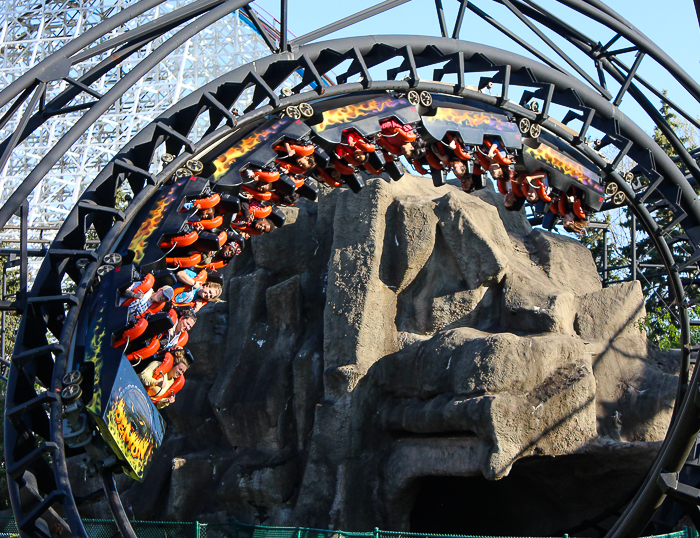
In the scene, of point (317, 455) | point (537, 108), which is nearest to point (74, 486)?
point (317, 455)

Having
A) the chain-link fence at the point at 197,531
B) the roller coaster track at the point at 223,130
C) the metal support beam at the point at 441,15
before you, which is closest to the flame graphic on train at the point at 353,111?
the roller coaster track at the point at 223,130

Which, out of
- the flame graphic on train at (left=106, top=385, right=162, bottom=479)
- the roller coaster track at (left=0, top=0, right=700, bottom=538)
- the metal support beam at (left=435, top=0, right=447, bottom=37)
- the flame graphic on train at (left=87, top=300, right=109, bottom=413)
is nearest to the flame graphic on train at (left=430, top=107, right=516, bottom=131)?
the roller coaster track at (left=0, top=0, right=700, bottom=538)

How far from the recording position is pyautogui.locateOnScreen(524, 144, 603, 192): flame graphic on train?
24.6 ft

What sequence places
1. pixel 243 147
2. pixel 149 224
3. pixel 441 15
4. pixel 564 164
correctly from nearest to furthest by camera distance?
pixel 149 224 < pixel 243 147 < pixel 441 15 < pixel 564 164

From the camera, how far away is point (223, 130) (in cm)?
590

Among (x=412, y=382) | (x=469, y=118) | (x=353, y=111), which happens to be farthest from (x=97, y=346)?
(x=412, y=382)

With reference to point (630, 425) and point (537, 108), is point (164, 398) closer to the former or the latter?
point (537, 108)

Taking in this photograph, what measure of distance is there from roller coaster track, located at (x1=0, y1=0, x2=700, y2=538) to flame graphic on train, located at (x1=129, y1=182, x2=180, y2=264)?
111 millimetres

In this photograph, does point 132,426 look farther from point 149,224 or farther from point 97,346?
A: point 149,224

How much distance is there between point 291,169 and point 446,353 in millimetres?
4442

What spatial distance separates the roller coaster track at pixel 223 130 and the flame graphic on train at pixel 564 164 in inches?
6.1

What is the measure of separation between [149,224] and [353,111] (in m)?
1.96

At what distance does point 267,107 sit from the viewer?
19.9 feet

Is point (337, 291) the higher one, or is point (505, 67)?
point (505, 67)
